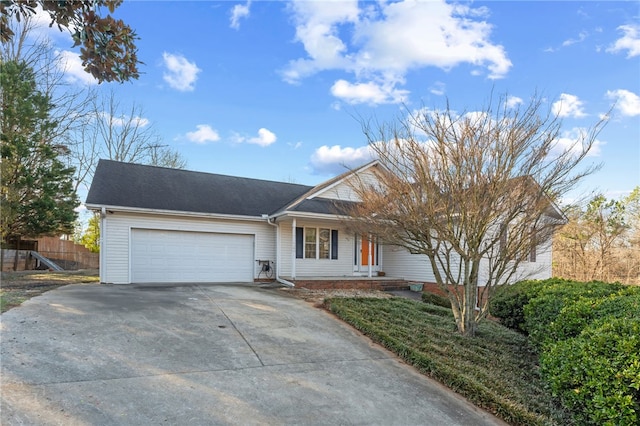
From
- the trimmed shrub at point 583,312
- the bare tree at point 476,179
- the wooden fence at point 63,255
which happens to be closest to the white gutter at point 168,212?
the bare tree at point 476,179

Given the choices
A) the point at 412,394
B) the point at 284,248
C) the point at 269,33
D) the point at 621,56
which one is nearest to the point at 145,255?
the point at 284,248

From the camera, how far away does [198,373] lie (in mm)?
4434

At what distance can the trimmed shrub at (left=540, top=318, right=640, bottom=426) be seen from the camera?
3.41m

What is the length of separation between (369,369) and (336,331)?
1.69 metres

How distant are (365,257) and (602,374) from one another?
11.8m

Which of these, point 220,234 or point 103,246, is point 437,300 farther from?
point 103,246

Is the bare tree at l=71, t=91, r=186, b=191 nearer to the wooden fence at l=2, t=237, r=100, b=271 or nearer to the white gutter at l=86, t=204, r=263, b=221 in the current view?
the wooden fence at l=2, t=237, r=100, b=271

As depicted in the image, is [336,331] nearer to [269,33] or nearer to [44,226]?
[269,33]

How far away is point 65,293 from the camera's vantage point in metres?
8.42

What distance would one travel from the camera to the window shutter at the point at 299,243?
46.1ft

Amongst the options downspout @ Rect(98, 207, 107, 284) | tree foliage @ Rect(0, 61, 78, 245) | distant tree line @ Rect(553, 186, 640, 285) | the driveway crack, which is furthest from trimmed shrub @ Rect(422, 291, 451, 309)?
tree foliage @ Rect(0, 61, 78, 245)

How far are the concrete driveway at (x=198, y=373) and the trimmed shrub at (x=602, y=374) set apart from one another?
35.8 inches

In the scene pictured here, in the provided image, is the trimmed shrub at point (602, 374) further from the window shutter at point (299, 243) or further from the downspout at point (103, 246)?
the downspout at point (103, 246)

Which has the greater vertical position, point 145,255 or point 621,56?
point 621,56
